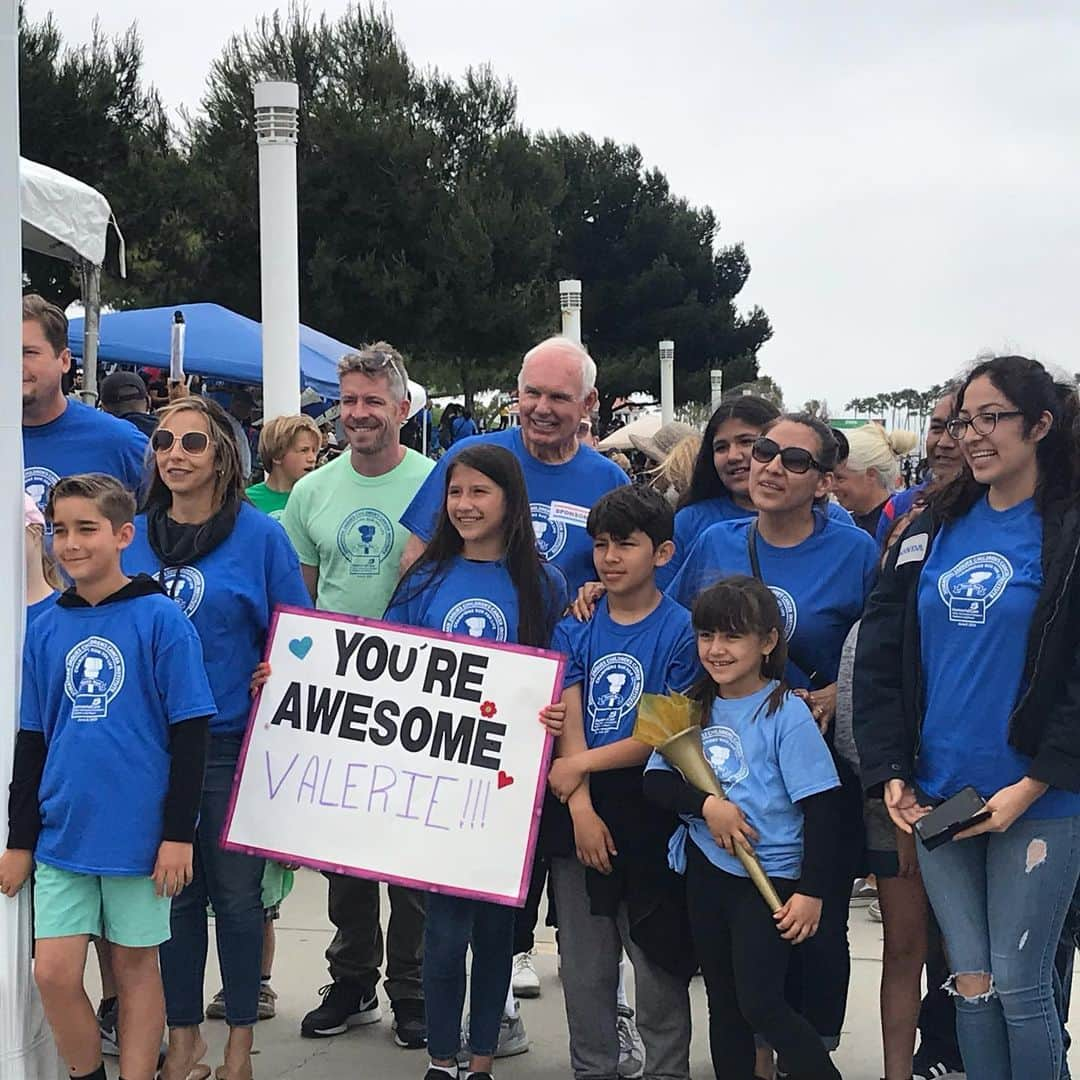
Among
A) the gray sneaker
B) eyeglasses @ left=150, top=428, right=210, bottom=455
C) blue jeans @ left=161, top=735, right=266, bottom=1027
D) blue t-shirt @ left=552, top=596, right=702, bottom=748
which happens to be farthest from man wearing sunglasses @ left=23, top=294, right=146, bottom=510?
the gray sneaker

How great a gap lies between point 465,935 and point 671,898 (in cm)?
58

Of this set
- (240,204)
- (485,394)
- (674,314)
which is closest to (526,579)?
(240,204)

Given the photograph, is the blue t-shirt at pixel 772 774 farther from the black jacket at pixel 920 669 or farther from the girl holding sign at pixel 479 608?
the girl holding sign at pixel 479 608

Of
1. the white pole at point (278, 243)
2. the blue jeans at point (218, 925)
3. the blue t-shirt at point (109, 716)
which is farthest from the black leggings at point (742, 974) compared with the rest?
the white pole at point (278, 243)

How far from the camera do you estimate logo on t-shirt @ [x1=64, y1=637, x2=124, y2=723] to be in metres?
3.29

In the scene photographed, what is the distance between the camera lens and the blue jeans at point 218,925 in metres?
3.72

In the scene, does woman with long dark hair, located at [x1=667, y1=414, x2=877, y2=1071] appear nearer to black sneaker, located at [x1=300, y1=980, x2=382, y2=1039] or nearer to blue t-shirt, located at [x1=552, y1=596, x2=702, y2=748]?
blue t-shirt, located at [x1=552, y1=596, x2=702, y2=748]

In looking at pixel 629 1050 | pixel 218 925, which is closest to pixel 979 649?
pixel 629 1050

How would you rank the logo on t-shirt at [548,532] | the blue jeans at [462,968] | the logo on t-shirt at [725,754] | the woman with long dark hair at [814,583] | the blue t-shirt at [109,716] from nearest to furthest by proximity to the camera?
the blue t-shirt at [109,716]
the logo on t-shirt at [725,754]
the woman with long dark hair at [814,583]
the blue jeans at [462,968]
the logo on t-shirt at [548,532]

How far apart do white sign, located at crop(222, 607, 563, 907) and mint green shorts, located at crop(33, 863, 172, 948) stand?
394mm

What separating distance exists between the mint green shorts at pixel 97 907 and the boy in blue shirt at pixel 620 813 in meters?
1.10

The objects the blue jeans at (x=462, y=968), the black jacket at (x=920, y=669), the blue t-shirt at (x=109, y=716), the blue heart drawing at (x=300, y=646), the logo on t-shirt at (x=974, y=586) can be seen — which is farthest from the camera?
the blue heart drawing at (x=300, y=646)

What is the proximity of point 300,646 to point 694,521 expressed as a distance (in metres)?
1.30

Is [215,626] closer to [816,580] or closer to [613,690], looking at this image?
[613,690]
